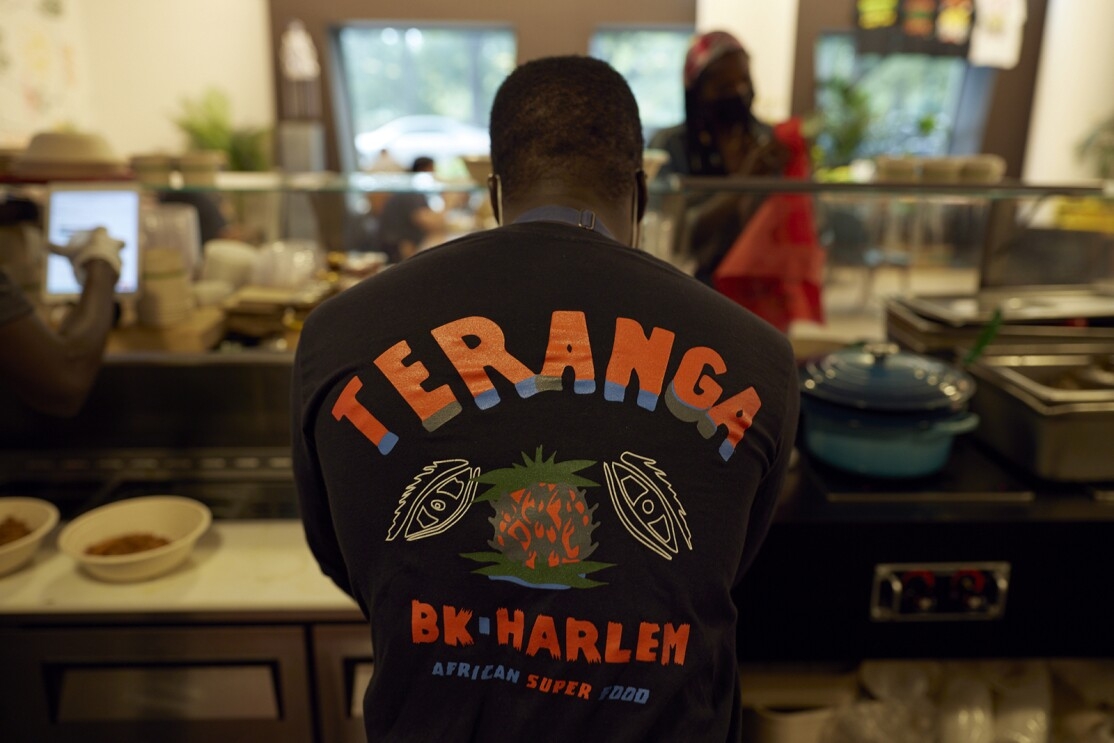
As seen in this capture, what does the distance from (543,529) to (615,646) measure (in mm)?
133

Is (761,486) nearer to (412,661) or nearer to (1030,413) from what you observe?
(412,661)

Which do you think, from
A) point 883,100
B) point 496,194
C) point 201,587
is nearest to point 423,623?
point 496,194

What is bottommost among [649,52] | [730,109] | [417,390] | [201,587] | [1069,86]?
[201,587]

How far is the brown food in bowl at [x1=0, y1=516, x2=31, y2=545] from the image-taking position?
1.48 metres

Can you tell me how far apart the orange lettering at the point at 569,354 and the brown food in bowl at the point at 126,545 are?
104 centimetres

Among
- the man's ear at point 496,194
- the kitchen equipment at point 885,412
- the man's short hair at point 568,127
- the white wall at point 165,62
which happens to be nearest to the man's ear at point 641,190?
the man's short hair at point 568,127

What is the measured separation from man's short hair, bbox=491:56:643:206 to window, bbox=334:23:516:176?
800 centimetres

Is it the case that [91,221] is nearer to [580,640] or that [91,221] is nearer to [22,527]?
[22,527]

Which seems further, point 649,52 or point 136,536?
point 649,52

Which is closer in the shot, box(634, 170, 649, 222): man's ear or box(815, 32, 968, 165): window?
box(634, 170, 649, 222): man's ear

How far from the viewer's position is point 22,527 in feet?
4.95

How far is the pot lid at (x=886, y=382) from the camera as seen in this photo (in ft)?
4.37

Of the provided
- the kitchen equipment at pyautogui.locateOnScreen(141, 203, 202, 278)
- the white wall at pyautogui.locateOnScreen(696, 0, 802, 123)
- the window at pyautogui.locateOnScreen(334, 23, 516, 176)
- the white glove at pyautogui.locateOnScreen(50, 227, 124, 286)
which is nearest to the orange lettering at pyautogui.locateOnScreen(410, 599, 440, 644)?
the white glove at pyautogui.locateOnScreen(50, 227, 124, 286)

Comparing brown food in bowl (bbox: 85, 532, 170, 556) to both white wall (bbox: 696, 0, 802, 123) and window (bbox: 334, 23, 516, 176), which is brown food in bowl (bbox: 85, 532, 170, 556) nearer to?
white wall (bbox: 696, 0, 802, 123)
